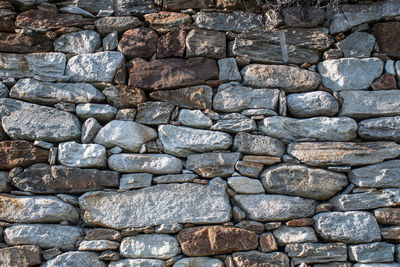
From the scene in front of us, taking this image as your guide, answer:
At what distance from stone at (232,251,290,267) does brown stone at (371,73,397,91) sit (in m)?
1.29

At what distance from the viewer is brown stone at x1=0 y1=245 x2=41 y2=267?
223 centimetres

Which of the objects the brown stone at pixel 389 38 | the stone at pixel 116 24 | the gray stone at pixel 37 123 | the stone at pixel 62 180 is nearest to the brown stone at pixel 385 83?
the brown stone at pixel 389 38

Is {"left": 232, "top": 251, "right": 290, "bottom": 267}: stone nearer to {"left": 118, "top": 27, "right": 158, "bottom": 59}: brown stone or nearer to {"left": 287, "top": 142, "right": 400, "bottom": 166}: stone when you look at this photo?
{"left": 287, "top": 142, "right": 400, "bottom": 166}: stone

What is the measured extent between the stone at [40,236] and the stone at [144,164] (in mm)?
505

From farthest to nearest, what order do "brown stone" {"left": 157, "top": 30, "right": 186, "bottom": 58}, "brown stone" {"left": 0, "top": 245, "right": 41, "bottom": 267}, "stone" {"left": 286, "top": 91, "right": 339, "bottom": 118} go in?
"brown stone" {"left": 157, "top": 30, "right": 186, "bottom": 58}, "stone" {"left": 286, "top": 91, "right": 339, "bottom": 118}, "brown stone" {"left": 0, "top": 245, "right": 41, "bottom": 267}

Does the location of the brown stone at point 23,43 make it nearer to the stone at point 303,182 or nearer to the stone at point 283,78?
the stone at point 283,78

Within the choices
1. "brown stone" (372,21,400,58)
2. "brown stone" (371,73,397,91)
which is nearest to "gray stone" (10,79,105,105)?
"brown stone" (371,73,397,91)

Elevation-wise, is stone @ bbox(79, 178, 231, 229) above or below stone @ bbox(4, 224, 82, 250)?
above

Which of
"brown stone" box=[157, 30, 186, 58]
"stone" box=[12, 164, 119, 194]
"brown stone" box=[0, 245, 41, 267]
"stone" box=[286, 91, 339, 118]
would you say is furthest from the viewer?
"brown stone" box=[157, 30, 186, 58]

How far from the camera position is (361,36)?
8.50ft

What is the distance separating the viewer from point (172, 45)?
8.46 feet

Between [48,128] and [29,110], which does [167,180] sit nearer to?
[48,128]

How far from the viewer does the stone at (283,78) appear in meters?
2.53

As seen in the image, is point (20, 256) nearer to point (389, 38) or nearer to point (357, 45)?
point (357, 45)
